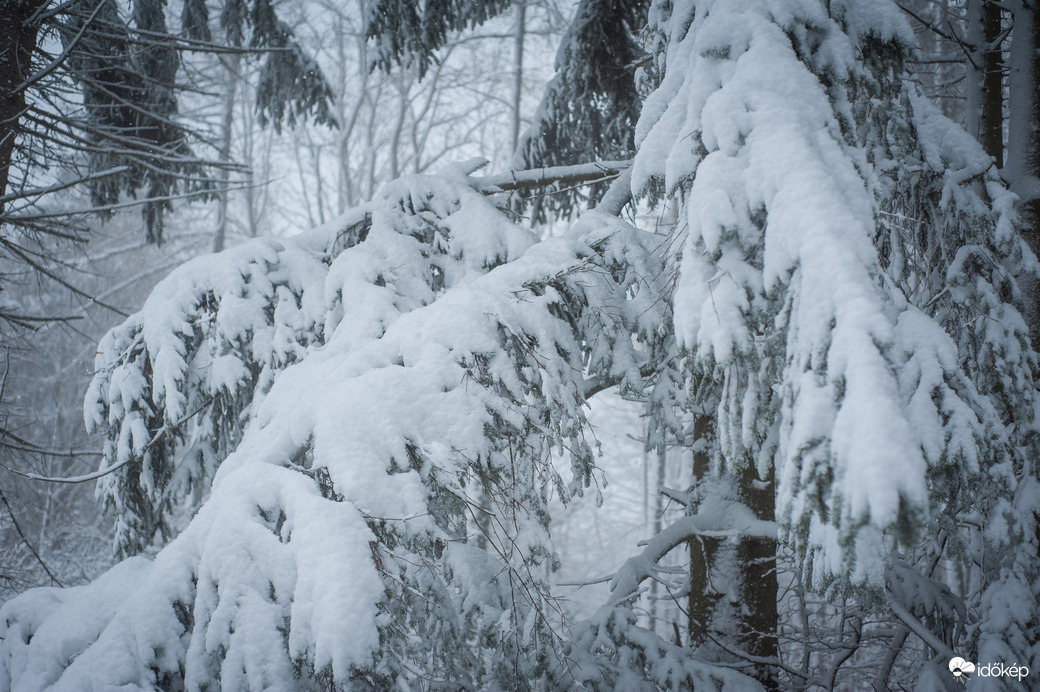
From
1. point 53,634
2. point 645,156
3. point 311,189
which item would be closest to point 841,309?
point 645,156

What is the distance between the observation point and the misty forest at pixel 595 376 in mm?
1376

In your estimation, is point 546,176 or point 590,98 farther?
point 590,98

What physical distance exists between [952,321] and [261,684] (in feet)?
10.5

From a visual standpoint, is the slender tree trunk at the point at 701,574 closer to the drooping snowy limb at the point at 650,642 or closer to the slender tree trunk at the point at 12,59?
the drooping snowy limb at the point at 650,642

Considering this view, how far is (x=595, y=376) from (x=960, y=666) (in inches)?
93.3

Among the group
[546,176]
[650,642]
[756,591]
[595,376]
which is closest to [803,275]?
[595,376]

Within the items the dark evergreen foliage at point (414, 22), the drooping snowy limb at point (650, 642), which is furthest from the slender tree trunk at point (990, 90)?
the dark evergreen foliage at point (414, 22)

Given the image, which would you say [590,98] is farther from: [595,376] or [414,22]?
[595,376]

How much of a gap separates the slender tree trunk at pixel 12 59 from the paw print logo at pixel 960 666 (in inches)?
265

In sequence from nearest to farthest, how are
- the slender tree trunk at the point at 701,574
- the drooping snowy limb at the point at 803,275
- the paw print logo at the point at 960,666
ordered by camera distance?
the drooping snowy limb at the point at 803,275 → the paw print logo at the point at 960,666 → the slender tree trunk at the point at 701,574

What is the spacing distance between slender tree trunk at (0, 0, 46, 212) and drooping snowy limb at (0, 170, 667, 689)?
252cm

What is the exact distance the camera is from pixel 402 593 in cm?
156

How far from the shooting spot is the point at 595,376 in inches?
121

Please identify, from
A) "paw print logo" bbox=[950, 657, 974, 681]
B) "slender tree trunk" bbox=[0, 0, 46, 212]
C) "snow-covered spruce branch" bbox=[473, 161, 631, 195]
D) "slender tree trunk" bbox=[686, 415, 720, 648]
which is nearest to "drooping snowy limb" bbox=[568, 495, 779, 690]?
"slender tree trunk" bbox=[686, 415, 720, 648]
